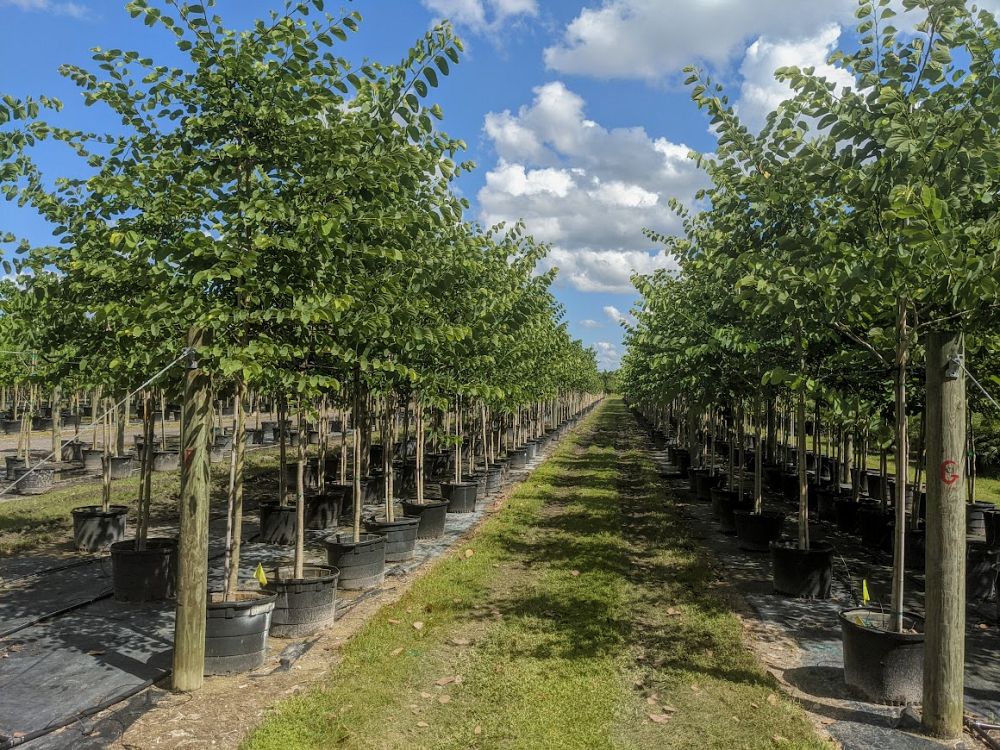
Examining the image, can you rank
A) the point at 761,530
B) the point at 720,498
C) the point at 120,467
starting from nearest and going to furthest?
the point at 761,530
the point at 720,498
the point at 120,467

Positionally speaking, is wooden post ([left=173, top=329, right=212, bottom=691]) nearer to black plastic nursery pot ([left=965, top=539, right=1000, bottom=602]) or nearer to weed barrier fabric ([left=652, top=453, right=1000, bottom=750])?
weed barrier fabric ([left=652, top=453, right=1000, bottom=750])

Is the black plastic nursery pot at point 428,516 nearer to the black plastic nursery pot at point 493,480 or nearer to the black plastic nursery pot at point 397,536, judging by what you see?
the black plastic nursery pot at point 397,536

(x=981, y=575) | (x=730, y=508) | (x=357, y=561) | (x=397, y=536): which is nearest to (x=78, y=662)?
(x=357, y=561)

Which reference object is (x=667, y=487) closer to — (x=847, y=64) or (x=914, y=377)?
(x=914, y=377)

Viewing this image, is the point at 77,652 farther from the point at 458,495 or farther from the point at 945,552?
the point at 458,495

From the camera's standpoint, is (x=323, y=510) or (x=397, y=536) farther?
(x=323, y=510)

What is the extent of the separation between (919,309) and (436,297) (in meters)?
4.81

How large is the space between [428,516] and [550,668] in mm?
5787

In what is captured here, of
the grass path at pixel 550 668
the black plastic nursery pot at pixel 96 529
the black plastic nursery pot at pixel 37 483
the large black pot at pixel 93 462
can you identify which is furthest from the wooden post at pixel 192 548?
the large black pot at pixel 93 462

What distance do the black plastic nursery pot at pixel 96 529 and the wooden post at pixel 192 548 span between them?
222 inches

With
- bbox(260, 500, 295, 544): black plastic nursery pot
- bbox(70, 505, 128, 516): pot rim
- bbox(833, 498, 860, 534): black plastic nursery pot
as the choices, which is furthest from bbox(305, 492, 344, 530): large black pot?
bbox(833, 498, 860, 534): black plastic nursery pot

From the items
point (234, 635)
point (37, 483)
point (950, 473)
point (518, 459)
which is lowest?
point (37, 483)

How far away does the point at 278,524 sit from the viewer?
10.9 meters

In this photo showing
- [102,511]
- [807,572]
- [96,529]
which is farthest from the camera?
[102,511]
